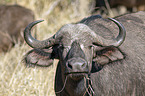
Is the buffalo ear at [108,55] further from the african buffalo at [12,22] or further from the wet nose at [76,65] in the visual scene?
the african buffalo at [12,22]

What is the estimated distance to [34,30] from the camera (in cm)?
814

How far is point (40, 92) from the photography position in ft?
17.1

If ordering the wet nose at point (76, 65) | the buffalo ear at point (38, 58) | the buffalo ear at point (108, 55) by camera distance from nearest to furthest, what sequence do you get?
1. the wet nose at point (76, 65)
2. the buffalo ear at point (108, 55)
3. the buffalo ear at point (38, 58)

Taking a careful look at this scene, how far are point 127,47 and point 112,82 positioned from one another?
659 mm

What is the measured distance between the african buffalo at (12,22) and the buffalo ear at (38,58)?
15.7ft

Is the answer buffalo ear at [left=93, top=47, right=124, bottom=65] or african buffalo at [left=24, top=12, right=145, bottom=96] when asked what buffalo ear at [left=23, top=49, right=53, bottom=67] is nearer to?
african buffalo at [left=24, top=12, right=145, bottom=96]

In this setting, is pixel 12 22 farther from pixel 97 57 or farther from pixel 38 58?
pixel 97 57

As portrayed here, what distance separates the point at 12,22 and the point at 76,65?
6484 mm

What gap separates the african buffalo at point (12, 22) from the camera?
8.98 metres

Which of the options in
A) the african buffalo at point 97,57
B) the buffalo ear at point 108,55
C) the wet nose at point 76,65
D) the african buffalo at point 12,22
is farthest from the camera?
the african buffalo at point 12,22

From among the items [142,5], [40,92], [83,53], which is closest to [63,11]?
[142,5]

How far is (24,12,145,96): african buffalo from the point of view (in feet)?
12.5

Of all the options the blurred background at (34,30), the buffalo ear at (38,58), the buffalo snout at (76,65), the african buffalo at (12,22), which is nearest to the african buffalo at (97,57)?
the buffalo ear at (38,58)

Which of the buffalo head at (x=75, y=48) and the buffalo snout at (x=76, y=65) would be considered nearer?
the buffalo snout at (x=76, y=65)
